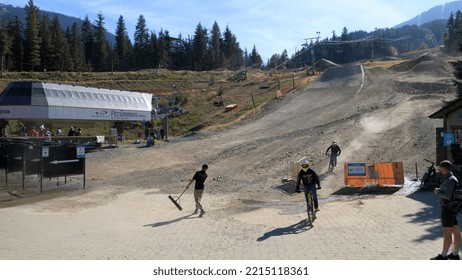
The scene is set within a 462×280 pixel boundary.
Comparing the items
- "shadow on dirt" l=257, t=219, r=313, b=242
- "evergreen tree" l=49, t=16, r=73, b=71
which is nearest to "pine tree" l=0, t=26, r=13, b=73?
"evergreen tree" l=49, t=16, r=73, b=71

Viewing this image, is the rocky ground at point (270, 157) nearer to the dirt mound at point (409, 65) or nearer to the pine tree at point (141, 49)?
the dirt mound at point (409, 65)

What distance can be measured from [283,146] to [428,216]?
16371 millimetres

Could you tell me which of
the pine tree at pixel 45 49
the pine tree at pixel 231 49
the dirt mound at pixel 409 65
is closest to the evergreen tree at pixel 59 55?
the pine tree at pixel 45 49

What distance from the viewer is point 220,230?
33.0 feet

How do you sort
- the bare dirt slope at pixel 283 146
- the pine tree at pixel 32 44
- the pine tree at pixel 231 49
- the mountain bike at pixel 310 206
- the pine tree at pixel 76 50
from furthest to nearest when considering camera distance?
the pine tree at pixel 231 49 < the pine tree at pixel 76 50 < the pine tree at pixel 32 44 < the bare dirt slope at pixel 283 146 < the mountain bike at pixel 310 206

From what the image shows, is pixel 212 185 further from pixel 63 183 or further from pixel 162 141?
pixel 162 141

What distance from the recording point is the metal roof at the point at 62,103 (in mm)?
33281

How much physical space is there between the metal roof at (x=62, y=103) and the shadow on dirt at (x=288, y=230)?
29197mm

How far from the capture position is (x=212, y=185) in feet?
60.4

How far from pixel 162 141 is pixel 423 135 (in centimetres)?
2120

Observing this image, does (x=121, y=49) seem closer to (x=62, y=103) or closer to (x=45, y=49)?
(x=45, y=49)

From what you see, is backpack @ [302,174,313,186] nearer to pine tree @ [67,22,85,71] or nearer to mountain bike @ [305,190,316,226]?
mountain bike @ [305,190,316,226]

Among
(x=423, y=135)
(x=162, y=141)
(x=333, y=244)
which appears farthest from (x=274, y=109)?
(x=333, y=244)

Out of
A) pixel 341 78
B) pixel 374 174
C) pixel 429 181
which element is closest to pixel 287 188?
pixel 374 174
